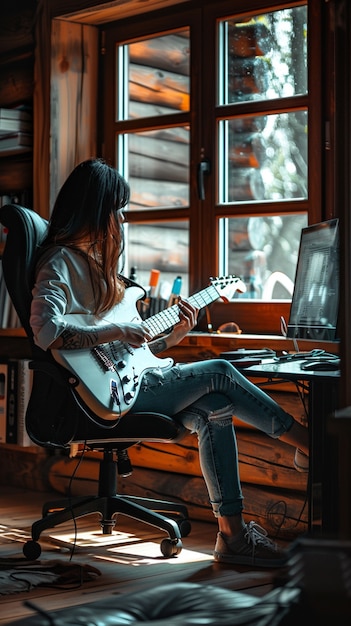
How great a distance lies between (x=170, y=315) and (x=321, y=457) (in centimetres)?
72

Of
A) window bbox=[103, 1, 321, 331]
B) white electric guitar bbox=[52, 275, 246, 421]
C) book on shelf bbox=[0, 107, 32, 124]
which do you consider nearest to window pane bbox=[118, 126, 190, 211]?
window bbox=[103, 1, 321, 331]

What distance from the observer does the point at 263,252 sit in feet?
12.4

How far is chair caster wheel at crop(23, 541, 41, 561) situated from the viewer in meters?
3.10

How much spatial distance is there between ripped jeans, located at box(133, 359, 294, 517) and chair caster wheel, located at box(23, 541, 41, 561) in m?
0.53

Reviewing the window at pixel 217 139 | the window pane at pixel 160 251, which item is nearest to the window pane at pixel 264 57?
the window at pixel 217 139

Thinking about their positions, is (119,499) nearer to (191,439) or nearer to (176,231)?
(191,439)

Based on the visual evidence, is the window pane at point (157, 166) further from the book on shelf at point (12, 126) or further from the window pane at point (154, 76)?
the book on shelf at point (12, 126)

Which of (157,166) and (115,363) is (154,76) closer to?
(157,166)

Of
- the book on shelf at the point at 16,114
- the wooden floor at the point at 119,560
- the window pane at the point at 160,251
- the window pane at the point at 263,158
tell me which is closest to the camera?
the wooden floor at the point at 119,560

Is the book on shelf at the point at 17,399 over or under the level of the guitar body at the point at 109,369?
under

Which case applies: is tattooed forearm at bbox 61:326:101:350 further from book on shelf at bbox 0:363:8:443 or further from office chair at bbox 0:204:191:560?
book on shelf at bbox 0:363:8:443

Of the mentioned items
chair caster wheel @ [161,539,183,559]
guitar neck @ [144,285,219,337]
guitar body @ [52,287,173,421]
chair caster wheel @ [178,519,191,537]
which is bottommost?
chair caster wheel @ [161,539,183,559]

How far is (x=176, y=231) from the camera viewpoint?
13.5 ft

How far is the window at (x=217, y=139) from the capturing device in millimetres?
3666
